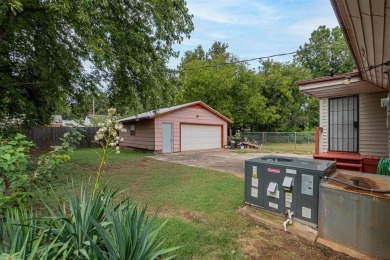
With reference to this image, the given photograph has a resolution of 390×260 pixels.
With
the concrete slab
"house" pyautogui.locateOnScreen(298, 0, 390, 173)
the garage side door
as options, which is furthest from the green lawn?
the garage side door

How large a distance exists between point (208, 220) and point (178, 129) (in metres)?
10.7

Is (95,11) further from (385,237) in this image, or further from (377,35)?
(385,237)

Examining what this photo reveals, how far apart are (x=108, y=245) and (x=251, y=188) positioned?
2.93 meters

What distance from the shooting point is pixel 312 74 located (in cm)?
2964

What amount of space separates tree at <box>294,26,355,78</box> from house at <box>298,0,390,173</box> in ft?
77.3

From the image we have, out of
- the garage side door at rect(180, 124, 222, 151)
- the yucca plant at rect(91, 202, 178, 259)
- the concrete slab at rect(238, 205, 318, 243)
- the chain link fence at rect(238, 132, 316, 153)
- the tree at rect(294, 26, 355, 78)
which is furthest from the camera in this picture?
the tree at rect(294, 26, 355, 78)

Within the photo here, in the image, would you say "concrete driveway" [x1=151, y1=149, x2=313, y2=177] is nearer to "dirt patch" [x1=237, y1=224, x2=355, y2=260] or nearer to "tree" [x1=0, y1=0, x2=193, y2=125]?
"tree" [x1=0, y1=0, x2=193, y2=125]

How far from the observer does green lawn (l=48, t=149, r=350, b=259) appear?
2.76 metres

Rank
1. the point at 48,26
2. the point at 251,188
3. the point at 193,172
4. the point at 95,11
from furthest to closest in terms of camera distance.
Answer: the point at 193,172, the point at 48,26, the point at 95,11, the point at 251,188

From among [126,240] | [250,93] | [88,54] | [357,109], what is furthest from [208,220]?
[250,93]

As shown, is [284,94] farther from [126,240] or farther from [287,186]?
[126,240]

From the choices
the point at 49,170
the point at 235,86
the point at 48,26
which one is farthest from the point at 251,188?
the point at 235,86

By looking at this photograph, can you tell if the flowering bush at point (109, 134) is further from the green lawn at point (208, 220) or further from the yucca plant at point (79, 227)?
the green lawn at point (208, 220)

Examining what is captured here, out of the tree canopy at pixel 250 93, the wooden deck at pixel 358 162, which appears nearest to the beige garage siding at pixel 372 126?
the wooden deck at pixel 358 162
